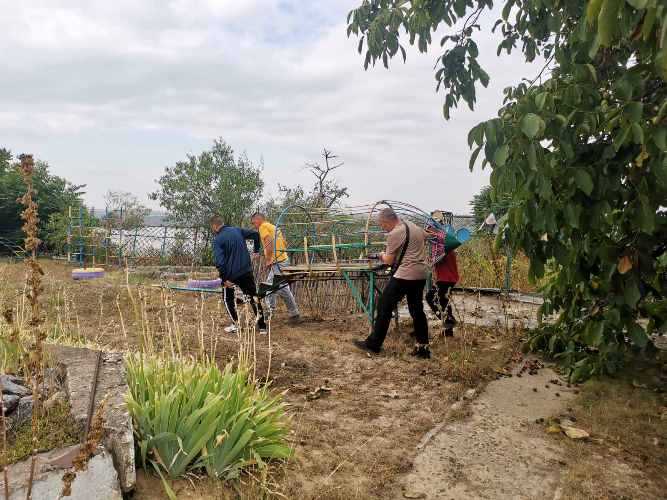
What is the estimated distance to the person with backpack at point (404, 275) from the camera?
5406 millimetres

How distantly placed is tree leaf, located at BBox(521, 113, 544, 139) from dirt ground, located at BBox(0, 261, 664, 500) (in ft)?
6.01

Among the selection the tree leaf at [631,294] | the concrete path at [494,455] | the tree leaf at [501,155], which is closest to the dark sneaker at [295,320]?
the concrete path at [494,455]

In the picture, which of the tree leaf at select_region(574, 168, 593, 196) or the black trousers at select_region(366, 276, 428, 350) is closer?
the tree leaf at select_region(574, 168, 593, 196)

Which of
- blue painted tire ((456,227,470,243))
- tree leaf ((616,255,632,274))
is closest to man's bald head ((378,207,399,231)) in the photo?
blue painted tire ((456,227,470,243))

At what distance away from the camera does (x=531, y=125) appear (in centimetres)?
216

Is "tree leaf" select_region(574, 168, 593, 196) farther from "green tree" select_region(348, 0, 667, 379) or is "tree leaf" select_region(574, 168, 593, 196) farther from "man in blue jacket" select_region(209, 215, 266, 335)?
"man in blue jacket" select_region(209, 215, 266, 335)

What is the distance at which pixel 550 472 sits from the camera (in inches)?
123

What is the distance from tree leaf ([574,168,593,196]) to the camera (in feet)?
8.18

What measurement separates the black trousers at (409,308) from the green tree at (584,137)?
158 centimetres

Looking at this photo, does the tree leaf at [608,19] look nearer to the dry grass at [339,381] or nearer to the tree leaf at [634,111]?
the tree leaf at [634,111]

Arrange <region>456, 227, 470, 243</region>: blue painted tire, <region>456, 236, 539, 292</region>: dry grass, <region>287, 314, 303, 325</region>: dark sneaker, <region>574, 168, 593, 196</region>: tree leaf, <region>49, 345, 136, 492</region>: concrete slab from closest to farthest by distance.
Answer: <region>49, 345, 136, 492</region>: concrete slab < <region>574, 168, 593, 196</region>: tree leaf < <region>456, 227, 470, 243</region>: blue painted tire < <region>287, 314, 303, 325</region>: dark sneaker < <region>456, 236, 539, 292</region>: dry grass

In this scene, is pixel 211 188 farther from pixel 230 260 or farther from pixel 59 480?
pixel 59 480

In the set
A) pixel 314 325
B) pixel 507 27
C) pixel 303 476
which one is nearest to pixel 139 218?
pixel 314 325

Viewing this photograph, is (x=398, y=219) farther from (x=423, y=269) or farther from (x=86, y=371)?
(x=86, y=371)
